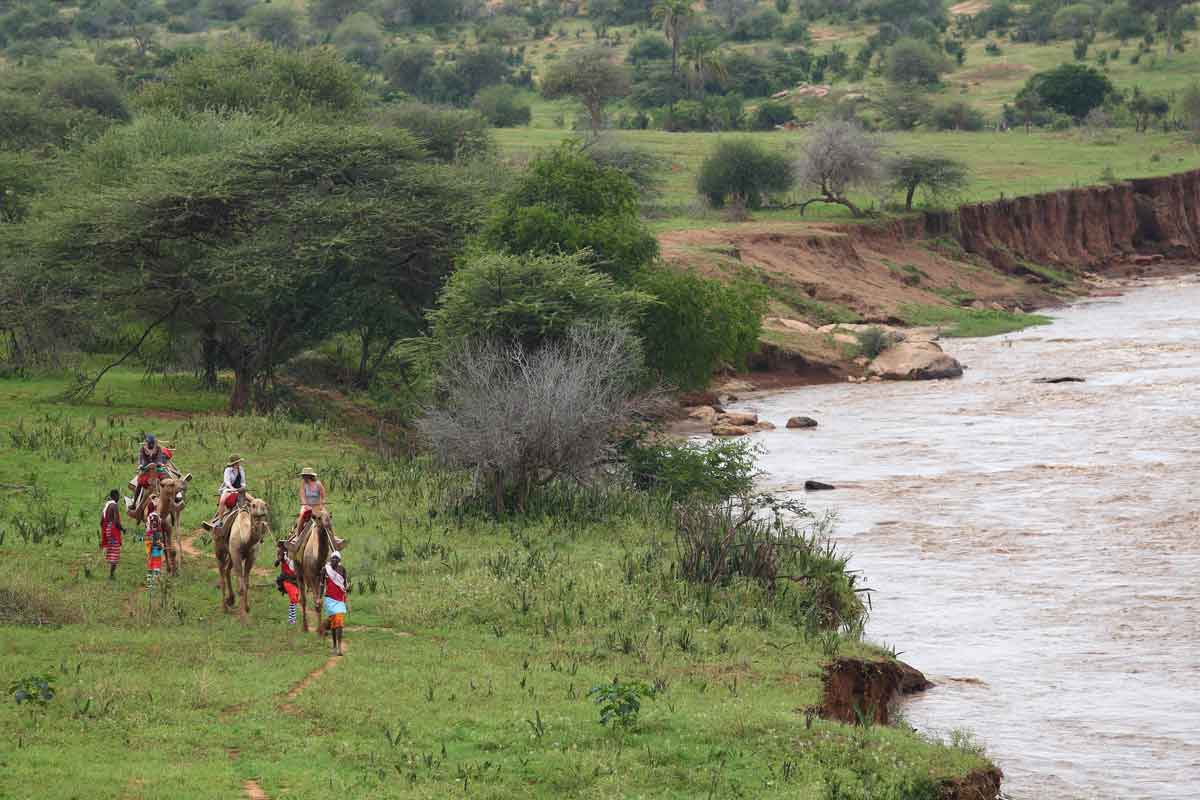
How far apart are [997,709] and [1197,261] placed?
65.1 metres

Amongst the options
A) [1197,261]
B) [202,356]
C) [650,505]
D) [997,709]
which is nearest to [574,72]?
[1197,261]

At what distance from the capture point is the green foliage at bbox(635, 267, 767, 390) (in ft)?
108

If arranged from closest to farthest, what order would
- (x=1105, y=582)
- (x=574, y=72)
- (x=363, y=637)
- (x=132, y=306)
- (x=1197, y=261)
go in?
(x=363, y=637) < (x=1105, y=582) < (x=132, y=306) < (x=1197, y=261) < (x=574, y=72)

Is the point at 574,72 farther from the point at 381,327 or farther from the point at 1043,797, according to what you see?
the point at 1043,797

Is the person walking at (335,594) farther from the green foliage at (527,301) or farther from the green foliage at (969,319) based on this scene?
the green foliage at (969,319)

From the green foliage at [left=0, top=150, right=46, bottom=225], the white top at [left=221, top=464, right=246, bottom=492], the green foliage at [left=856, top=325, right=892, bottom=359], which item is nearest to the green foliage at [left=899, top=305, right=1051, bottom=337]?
the green foliage at [left=856, top=325, right=892, bottom=359]

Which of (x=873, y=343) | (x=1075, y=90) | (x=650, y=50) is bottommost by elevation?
(x=873, y=343)

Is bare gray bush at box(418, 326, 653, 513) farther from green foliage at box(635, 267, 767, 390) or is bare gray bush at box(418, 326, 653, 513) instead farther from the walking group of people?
the walking group of people

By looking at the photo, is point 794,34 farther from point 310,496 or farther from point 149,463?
point 310,496

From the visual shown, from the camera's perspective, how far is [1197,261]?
77.6 m

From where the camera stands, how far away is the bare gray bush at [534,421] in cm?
2484

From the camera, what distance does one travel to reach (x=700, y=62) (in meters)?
Answer: 98.9

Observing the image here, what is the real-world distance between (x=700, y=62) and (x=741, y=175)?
3282cm

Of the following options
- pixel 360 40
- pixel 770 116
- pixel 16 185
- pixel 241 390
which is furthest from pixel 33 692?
pixel 360 40
